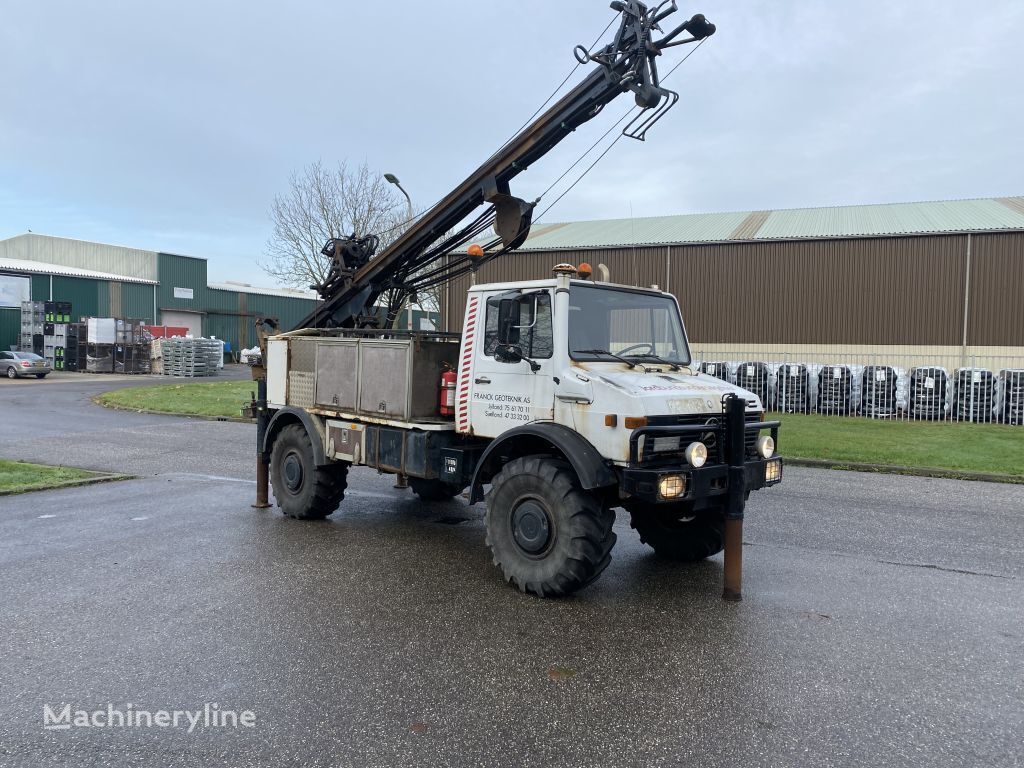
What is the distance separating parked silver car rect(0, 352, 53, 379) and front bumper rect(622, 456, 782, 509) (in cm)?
3699

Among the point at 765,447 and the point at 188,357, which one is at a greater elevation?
the point at 188,357

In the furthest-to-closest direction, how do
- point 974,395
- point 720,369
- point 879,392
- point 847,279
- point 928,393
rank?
point 847,279, point 720,369, point 879,392, point 928,393, point 974,395

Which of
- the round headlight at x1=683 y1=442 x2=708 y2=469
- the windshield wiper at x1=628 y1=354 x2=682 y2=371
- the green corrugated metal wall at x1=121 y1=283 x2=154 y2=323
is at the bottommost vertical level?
the round headlight at x1=683 y1=442 x2=708 y2=469

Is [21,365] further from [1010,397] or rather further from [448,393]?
[1010,397]

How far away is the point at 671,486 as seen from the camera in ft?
17.0

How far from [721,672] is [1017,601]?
296 cm

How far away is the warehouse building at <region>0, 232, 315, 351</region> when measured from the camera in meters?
43.7

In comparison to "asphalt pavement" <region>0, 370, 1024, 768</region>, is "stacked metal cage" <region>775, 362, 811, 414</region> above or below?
above

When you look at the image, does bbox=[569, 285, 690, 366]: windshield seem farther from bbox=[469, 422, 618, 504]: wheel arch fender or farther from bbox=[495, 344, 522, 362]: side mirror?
bbox=[469, 422, 618, 504]: wheel arch fender

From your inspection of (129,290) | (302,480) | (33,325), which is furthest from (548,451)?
(129,290)

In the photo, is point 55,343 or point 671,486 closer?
point 671,486

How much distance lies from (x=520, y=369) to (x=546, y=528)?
131 centimetres

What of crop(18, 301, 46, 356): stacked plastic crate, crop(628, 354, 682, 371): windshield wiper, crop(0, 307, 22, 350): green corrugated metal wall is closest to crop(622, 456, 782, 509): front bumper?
crop(628, 354, 682, 371): windshield wiper

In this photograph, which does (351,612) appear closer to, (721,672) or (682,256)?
(721,672)
